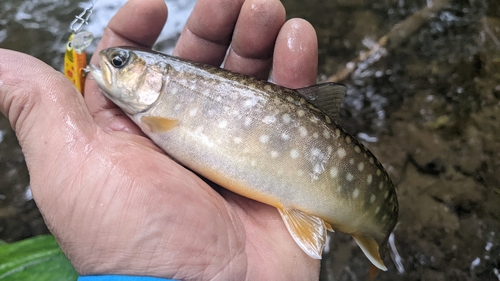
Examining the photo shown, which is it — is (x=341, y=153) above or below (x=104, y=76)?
below

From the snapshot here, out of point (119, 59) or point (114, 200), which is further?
point (119, 59)

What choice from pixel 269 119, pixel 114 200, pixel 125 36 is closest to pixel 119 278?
pixel 114 200

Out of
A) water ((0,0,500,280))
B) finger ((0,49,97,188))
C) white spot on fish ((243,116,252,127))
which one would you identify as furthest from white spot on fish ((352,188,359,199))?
finger ((0,49,97,188))

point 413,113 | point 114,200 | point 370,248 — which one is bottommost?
point 413,113

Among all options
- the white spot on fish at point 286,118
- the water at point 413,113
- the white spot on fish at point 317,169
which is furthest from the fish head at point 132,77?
the water at point 413,113

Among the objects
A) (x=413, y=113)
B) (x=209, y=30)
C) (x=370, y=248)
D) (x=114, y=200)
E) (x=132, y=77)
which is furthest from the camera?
(x=413, y=113)

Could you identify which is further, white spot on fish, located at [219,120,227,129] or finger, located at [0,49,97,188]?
white spot on fish, located at [219,120,227,129]

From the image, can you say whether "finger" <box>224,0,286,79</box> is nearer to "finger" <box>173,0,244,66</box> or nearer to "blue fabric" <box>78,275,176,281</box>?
"finger" <box>173,0,244,66</box>

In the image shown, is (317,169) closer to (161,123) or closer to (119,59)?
(161,123)
